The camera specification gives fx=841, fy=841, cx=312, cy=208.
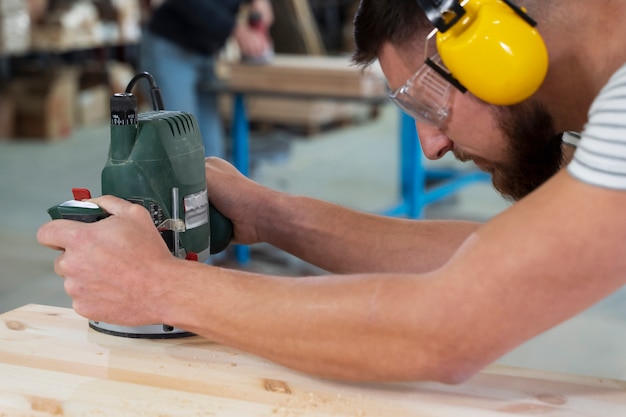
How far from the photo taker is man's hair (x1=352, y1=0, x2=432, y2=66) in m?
1.29

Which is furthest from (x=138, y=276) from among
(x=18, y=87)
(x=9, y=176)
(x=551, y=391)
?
(x=18, y=87)

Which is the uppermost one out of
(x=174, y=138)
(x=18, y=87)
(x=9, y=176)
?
(x=174, y=138)

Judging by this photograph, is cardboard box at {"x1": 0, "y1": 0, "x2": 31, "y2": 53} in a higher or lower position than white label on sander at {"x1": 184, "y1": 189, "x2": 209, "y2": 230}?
higher

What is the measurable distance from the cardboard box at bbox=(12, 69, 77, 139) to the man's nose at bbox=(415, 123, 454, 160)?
5945 mm

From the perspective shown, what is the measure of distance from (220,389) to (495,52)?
24.8 inches

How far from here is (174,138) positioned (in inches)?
55.2

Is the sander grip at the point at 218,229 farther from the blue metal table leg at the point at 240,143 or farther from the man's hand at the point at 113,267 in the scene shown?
the blue metal table leg at the point at 240,143

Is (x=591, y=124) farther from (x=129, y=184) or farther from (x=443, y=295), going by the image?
(x=129, y=184)

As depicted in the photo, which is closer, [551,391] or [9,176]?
[551,391]

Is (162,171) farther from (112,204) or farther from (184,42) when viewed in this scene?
(184,42)

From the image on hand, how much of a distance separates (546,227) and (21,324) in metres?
0.93

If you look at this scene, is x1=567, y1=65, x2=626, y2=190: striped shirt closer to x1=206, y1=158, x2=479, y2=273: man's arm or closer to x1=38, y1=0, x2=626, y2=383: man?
x1=38, y1=0, x2=626, y2=383: man

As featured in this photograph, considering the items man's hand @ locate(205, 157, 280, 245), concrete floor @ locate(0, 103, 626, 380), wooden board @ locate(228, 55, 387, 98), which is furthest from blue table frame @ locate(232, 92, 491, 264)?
man's hand @ locate(205, 157, 280, 245)

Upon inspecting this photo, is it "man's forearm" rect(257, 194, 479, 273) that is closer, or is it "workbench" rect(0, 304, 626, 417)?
"workbench" rect(0, 304, 626, 417)
